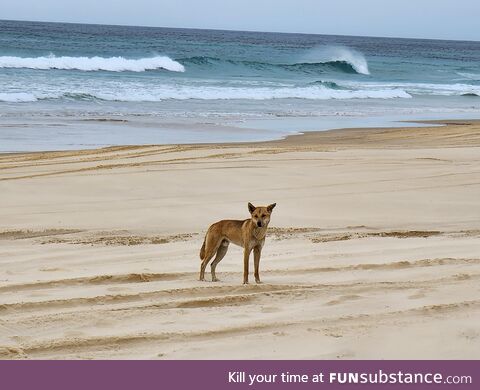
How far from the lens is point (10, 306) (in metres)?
5.77

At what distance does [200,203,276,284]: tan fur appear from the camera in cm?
645

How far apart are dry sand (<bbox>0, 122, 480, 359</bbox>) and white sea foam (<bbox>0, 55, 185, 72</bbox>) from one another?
94.0ft

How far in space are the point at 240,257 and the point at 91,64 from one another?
1506 inches

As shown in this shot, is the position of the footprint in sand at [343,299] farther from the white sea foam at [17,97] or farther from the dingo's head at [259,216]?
the white sea foam at [17,97]

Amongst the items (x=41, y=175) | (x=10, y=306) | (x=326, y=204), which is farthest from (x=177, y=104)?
(x=10, y=306)

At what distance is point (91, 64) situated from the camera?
44656 mm

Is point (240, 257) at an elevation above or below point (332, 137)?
below

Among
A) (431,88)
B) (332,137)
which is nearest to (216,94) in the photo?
(332,137)

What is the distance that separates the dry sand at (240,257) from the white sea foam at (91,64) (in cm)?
2865

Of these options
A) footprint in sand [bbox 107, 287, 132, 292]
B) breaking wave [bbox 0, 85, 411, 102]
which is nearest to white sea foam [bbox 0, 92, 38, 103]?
breaking wave [bbox 0, 85, 411, 102]

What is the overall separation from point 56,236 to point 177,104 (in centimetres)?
1942

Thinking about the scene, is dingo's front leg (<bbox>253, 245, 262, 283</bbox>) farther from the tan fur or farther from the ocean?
the ocean

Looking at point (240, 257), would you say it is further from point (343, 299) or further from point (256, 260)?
point (343, 299)
